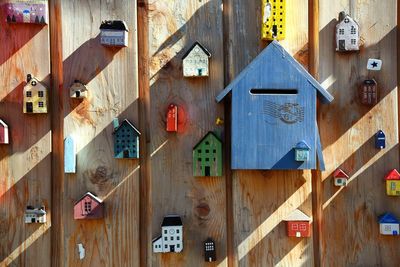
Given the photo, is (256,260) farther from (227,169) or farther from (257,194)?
(227,169)

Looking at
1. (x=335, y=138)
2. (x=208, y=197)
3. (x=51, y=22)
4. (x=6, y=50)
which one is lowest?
(x=208, y=197)

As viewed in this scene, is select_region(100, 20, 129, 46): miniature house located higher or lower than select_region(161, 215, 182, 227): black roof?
higher

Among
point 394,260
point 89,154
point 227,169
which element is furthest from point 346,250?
point 89,154

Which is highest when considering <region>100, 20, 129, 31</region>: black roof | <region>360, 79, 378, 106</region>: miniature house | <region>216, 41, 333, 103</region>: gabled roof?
<region>100, 20, 129, 31</region>: black roof

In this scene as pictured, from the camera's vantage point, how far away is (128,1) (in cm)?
173

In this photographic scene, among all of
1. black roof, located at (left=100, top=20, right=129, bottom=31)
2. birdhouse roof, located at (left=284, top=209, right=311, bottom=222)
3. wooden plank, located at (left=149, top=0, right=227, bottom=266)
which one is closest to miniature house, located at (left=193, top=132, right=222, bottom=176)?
wooden plank, located at (left=149, top=0, right=227, bottom=266)

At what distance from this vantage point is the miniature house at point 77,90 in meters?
1.68

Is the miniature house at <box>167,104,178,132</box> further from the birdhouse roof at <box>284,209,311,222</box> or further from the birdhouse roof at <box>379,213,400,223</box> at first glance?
the birdhouse roof at <box>379,213,400,223</box>

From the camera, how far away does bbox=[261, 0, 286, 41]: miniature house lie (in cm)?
165

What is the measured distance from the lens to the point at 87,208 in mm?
1670

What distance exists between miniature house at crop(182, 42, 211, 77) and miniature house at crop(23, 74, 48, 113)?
64 centimetres

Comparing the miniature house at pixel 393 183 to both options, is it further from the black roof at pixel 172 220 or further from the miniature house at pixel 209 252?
the black roof at pixel 172 220

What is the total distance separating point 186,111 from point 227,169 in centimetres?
33

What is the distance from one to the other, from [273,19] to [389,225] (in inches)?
41.4
